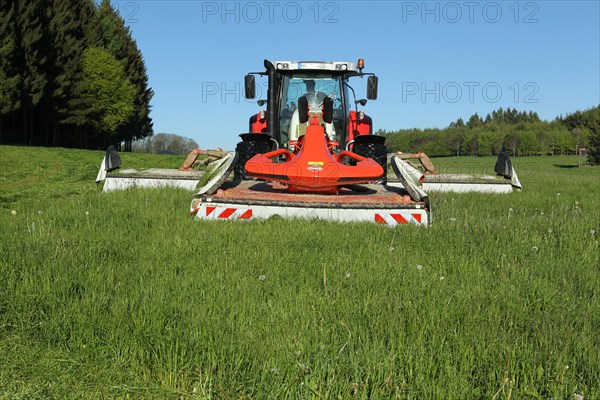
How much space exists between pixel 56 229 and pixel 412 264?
3.36m

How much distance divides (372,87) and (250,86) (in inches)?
80.9

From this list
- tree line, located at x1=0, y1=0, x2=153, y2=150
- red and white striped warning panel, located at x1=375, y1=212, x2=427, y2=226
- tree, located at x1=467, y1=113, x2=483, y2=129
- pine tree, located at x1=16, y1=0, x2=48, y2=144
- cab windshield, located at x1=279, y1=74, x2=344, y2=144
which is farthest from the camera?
tree, located at x1=467, y1=113, x2=483, y2=129

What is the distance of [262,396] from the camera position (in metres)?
2.13

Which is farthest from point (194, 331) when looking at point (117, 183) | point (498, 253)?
point (117, 183)

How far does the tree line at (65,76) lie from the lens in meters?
31.1

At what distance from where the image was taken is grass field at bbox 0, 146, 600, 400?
2.24 m

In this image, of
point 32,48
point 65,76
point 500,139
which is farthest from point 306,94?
point 500,139

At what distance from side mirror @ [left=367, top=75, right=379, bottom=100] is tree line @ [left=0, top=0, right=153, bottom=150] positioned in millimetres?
27212

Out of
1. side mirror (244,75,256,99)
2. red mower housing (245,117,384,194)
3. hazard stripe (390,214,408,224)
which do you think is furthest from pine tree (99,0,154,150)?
hazard stripe (390,214,408,224)

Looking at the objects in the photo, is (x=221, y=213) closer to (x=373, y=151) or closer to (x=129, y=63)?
(x=373, y=151)

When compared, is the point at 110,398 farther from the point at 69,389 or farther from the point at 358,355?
the point at 358,355

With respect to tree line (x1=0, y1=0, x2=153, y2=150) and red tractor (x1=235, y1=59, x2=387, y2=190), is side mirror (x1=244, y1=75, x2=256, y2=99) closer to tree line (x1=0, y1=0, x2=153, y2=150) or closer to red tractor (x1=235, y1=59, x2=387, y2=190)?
red tractor (x1=235, y1=59, x2=387, y2=190)

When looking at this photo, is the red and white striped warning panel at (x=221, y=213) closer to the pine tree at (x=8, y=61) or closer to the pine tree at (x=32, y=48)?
the pine tree at (x=8, y=61)

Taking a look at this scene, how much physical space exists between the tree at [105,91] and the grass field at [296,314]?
136ft
